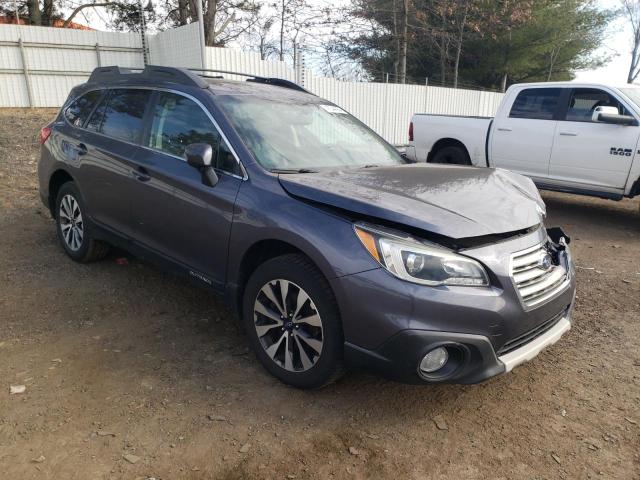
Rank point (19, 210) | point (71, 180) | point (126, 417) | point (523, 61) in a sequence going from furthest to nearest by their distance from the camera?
point (523, 61) → point (19, 210) → point (71, 180) → point (126, 417)

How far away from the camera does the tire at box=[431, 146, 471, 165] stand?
850 centimetres

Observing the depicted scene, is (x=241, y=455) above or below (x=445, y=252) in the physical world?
below

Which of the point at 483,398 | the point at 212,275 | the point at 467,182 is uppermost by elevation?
the point at 467,182

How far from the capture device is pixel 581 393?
3080 mm

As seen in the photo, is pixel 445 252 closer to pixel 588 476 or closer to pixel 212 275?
pixel 588 476

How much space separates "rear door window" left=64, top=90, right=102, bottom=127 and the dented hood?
2671 millimetres

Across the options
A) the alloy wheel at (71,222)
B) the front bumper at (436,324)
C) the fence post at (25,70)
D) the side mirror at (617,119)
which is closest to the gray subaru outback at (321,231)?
the front bumper at (436,324)

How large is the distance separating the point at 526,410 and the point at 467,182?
4.66 feet

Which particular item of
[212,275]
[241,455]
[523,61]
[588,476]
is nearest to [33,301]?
[212,275]

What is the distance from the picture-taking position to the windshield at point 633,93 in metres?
6.88

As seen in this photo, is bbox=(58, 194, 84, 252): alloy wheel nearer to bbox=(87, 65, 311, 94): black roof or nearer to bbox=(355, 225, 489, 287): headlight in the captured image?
bbox=(87, 65, 311, 94): black roof

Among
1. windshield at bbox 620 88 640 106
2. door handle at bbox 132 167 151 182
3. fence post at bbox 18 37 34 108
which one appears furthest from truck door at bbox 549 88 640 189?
fence post at bbox 18 37 34 108

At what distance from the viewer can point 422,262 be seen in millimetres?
2521

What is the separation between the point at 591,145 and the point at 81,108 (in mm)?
6373
